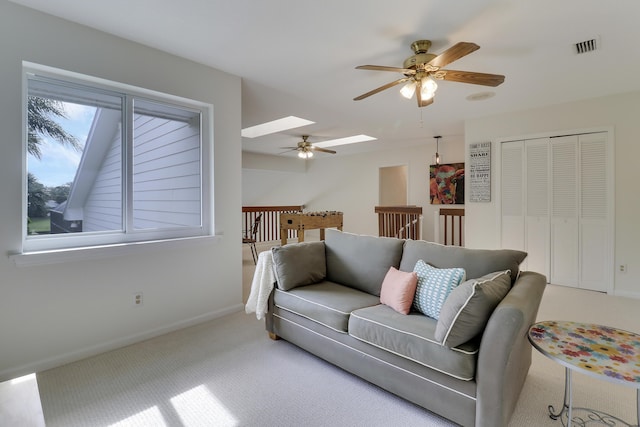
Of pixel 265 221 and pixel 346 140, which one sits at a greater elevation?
pixel 346 140

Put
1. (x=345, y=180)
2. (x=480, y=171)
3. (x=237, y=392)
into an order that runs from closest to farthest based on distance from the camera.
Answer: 1. (x=237, y=392)
2. (x=480, y=171)
3. (x=345, y=180)

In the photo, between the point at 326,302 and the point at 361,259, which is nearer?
the point at 326,302

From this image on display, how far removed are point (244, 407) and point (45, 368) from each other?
152 cm

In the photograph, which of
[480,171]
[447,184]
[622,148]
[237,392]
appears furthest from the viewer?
[447,184]

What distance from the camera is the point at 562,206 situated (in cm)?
416

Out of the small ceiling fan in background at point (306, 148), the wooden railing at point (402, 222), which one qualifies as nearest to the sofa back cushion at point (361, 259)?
the wooden railing at point (402, 222)

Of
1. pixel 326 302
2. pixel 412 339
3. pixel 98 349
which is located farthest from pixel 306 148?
pixel 412 339

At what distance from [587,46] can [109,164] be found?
4.11 metres

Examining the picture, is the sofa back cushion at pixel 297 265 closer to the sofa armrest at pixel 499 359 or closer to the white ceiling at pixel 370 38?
the sofa armrest at pixel 499 359

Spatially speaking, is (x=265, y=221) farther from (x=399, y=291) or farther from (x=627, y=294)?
(x=627, y=294)

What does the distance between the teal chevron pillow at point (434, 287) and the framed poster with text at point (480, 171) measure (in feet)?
10.7

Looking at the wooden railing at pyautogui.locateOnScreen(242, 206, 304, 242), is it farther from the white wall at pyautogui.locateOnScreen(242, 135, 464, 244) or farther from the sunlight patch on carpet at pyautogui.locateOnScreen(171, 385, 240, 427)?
the sunlight patch on carpet at pyautogui.locateOnScreen(171, 385, 240, 427)

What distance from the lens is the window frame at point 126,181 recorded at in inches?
83.4

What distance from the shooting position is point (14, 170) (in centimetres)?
203
